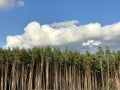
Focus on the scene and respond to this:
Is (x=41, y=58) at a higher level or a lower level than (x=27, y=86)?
higher

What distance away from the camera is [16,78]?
82.2 m

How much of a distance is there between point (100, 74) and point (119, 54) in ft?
29.9

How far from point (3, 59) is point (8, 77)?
23.2ft

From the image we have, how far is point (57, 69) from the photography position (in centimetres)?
9050

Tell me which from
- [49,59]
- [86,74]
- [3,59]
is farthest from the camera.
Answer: [86,74]

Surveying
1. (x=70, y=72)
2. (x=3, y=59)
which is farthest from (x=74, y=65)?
(x=3, y=59)

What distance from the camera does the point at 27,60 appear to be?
8450 cm

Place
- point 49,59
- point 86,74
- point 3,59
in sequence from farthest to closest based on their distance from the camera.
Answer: point 86,74 → point 49,59 → point 3,59

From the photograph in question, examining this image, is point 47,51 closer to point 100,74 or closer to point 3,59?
point 3,59

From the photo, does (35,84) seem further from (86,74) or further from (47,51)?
(86,74)

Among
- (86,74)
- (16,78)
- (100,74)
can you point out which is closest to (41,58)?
(16,78)

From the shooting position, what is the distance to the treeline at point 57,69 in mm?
82938

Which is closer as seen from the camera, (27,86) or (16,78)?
(16,78)

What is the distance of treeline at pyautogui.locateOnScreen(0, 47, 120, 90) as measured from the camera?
82.9 metres
